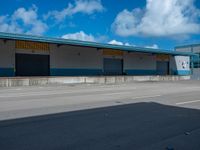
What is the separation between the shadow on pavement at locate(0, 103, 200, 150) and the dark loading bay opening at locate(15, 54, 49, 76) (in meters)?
25.5

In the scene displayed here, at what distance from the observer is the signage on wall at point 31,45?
111 ft

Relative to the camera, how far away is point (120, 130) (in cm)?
757

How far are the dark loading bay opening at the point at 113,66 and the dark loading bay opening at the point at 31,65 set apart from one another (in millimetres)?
10754

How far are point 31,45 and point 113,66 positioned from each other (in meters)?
14.8

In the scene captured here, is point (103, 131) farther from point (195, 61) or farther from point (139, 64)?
point (195, 61)

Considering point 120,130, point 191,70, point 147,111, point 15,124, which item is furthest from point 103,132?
point 191,70

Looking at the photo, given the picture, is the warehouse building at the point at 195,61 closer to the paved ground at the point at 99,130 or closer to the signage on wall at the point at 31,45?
the signage on wall at the point at 31,45

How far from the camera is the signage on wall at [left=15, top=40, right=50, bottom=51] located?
111ft

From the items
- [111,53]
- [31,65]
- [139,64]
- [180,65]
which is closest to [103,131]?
[31,65]

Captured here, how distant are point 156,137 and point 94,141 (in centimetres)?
154

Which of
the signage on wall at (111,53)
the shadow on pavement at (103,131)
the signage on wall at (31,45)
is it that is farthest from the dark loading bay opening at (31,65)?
the shadow on pavement at (103,131)

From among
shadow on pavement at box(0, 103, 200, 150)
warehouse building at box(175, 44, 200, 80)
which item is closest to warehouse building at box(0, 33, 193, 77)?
warehouse building at box(175, 44, 200, 80)

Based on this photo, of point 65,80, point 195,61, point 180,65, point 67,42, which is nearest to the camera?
point 65,80

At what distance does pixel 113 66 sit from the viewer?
45219mm
